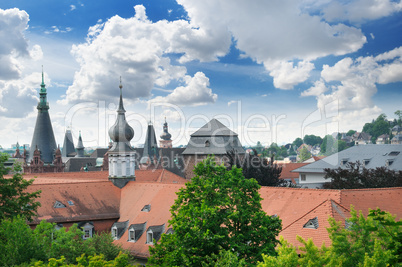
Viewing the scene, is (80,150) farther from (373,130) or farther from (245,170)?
(373,130)

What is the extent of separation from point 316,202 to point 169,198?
41.0 ft

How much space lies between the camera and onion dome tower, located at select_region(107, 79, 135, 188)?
4406 cm

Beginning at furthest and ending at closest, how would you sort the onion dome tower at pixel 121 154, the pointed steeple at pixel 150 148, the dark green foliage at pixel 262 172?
1. the pointed steeple at pixel 150 148
2. the dark green foliage at pixel 262 172
3. the onion dome tower at pixel 121 154

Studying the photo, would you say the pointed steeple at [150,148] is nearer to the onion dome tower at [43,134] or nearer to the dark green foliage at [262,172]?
the onion dome tower at [43,134]

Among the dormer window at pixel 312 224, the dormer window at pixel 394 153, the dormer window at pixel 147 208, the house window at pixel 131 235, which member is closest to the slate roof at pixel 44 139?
the dormer window at pixel 147 208

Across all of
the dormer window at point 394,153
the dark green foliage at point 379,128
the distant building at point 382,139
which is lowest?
the dormer window at point 394,153

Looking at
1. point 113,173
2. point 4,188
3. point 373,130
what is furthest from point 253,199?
point 373,130

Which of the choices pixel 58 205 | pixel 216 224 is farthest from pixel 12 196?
pixel 216 224

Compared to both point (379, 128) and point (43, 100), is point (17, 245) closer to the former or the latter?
point (43, 100)

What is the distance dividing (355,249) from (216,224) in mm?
5415

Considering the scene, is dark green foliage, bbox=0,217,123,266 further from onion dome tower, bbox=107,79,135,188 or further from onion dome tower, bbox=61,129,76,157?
onion dome tower, bbox=61,129,76,157

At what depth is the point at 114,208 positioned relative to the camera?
4053 cm

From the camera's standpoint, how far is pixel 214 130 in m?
63.1

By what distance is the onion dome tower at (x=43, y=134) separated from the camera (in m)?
85.8
